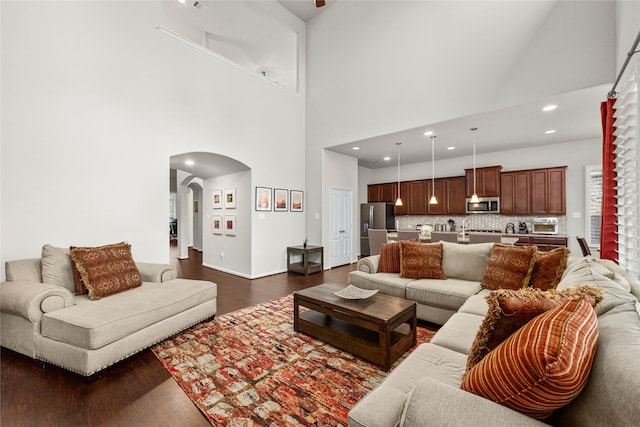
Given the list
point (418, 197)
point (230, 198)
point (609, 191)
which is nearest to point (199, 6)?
point (230, 198)

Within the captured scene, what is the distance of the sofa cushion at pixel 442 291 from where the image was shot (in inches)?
110

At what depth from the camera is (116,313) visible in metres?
2.21

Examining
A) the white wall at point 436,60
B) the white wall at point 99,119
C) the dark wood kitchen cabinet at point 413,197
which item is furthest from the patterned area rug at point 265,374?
the dark wood kitchen cabinet at point 413,197

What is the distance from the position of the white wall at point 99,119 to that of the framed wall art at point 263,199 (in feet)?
2.65

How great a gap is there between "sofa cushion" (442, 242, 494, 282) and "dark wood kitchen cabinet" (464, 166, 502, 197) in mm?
3698

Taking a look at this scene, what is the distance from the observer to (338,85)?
19.0ft

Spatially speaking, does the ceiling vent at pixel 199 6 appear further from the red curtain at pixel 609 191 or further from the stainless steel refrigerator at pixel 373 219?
the red curtain at pixel 609 191

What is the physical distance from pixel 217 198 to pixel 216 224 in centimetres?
60

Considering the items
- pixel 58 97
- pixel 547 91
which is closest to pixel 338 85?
pixel 547 91

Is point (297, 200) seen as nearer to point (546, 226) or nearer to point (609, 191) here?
point (609, 191)

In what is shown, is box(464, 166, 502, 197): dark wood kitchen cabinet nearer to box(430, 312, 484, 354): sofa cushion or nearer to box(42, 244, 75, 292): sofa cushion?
box(430, 312, 484, 354): sofa cushion

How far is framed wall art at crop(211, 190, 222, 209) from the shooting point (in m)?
6.14

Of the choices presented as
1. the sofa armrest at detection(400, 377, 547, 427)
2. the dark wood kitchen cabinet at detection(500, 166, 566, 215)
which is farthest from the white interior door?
the sofa armrest at detection(400, 377, 547, 427)

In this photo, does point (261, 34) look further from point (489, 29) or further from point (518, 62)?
point (518, 62)
